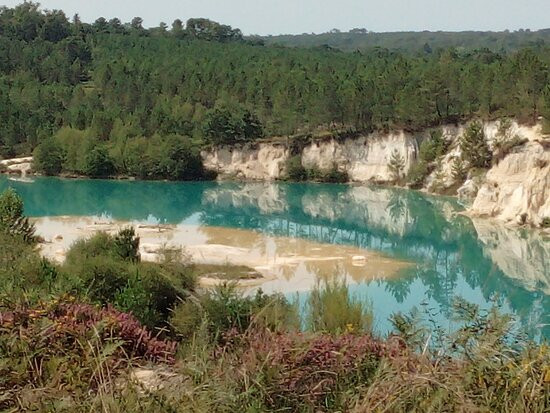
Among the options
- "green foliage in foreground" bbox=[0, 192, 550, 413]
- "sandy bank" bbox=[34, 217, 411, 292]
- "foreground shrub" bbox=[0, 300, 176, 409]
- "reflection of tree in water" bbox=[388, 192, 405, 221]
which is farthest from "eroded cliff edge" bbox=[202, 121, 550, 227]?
"foreground shrub" bbox=[0, 300, 176, 409]

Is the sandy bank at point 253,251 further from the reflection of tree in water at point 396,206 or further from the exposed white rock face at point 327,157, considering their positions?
the exposed white rock face at point 327,157

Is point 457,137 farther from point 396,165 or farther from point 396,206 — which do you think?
point 396,206

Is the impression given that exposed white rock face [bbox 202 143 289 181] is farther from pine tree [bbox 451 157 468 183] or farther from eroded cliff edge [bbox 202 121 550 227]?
pine tree [bbox 451 157 468 183]

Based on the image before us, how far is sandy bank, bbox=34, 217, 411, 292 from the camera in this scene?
27672 mm

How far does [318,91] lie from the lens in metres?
57.1

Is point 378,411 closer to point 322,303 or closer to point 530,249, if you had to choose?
point 322,303

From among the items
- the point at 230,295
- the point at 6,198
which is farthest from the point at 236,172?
the point at 230,295

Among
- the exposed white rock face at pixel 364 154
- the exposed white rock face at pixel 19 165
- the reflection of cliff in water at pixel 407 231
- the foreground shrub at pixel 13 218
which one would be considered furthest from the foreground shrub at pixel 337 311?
the exposed white rock face at pixel 19 165

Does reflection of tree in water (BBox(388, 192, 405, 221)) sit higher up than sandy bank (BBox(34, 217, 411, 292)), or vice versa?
sandy bank (BBox(34, 217, 411, 292))

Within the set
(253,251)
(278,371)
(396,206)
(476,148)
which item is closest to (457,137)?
(476,148)

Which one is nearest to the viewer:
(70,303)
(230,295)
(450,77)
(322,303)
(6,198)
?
(70,303)

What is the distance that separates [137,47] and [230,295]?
8113 centimetres

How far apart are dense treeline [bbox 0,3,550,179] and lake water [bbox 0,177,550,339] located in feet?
10.6

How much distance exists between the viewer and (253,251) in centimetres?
3291
